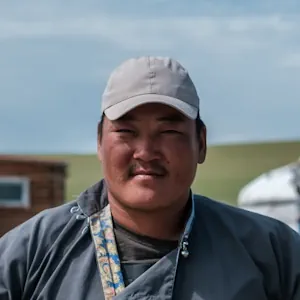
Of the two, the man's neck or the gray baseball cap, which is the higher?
the gray baseball cap

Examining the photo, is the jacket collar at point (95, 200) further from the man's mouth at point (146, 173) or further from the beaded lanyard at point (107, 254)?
the man's mouth at point (146, 173)

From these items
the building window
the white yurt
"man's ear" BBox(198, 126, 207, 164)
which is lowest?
the white yurt

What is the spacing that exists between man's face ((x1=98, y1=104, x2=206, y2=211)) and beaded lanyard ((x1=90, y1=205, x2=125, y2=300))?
131mm

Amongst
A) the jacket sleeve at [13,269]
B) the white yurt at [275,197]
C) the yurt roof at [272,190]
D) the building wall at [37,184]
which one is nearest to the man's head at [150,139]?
the jacket sleeve at [13,269]

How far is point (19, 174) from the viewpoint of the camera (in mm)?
14273

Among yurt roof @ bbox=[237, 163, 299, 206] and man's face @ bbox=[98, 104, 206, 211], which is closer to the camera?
man's face @ bbox=[98, 104, 206, 211]

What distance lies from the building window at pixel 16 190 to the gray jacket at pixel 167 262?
11.3 meters

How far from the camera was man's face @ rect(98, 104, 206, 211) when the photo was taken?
281cm

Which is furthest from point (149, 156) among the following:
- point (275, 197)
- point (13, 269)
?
point (275, 197)

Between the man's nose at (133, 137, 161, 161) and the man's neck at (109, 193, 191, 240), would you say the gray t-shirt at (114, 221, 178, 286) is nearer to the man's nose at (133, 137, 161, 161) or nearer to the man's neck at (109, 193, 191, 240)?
the man's neck at (109, 193, 191, 240)

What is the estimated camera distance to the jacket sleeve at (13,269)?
9.33ft

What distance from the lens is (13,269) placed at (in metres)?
2.86

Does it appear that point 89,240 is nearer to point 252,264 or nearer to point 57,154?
point 252,264

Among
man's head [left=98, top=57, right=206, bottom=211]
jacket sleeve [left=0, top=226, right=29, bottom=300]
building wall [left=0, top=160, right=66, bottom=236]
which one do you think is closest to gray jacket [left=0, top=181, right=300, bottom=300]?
jacket sleeve [left=0, top=226, right=29, bottom=300]
